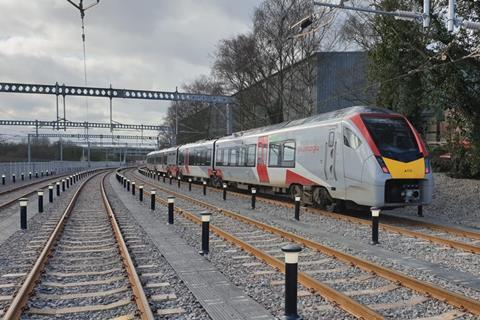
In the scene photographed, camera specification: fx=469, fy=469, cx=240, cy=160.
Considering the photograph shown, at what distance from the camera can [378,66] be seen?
70.6 ft

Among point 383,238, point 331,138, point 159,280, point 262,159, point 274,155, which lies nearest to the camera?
point 159,280

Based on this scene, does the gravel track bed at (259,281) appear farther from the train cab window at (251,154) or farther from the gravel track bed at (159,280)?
the train cab window at (251,154)

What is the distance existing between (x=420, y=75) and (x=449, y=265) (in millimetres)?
14288

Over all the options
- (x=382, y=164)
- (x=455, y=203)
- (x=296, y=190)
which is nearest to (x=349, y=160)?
(x=382, y=164)

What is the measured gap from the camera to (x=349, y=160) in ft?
42.9

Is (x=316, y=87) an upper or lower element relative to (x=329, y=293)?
upper

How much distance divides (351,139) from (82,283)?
8563mm

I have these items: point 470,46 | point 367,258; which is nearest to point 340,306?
point 367,258

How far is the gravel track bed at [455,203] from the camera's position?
14218mm

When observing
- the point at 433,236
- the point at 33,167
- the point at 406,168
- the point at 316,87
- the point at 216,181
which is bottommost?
the point at 433,236

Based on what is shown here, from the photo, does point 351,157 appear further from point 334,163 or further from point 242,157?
point 242,157

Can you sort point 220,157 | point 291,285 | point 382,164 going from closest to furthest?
point 291,285
point 382,164
point 220,157

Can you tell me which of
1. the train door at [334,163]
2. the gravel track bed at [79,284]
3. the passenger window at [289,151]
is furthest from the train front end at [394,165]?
the gravel track bed at [79,284]

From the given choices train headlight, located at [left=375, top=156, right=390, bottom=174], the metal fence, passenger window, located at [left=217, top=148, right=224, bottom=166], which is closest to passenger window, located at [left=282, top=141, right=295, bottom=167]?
train headlight, located at [left=375, top=156, right=390, bottom=174]
